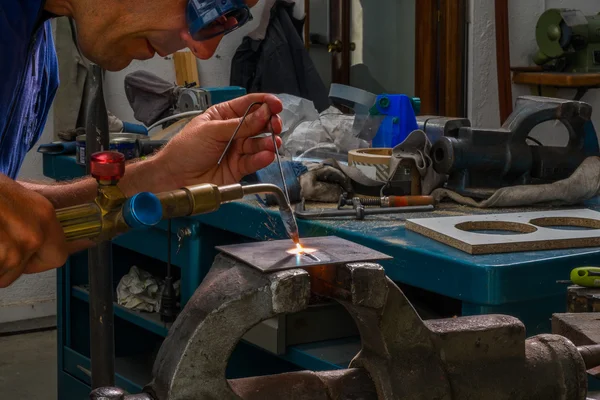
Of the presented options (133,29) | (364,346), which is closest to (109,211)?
(364,346)

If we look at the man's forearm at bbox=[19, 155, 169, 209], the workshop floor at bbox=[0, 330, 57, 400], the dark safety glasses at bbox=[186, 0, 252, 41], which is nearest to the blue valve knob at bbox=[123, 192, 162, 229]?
the dark safety glasses at bbox=[186, 0, 252, 41]

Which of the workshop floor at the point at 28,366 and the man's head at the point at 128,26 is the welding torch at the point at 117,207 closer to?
the man's head at the point at 128,26

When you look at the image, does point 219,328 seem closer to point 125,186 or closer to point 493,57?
point 125,186

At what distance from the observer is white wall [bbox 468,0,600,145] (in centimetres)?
459

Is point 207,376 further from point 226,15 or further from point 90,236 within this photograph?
point 226,15

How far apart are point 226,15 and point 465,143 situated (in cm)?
104

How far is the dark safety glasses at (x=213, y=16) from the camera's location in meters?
1.19

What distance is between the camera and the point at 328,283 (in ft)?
2.80

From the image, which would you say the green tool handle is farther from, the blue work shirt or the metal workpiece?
the blue work shirt

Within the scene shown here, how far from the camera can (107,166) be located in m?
0.94

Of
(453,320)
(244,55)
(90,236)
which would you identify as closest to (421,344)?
(453,320)

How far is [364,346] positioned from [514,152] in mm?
1366

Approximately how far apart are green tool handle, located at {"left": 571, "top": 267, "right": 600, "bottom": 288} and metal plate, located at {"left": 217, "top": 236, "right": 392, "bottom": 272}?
49 centimetres

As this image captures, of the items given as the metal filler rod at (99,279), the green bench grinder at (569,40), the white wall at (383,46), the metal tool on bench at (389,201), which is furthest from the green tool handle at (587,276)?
the white wall at (383,46)
